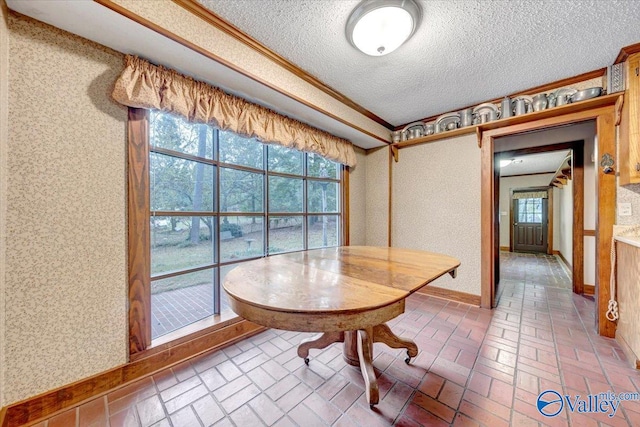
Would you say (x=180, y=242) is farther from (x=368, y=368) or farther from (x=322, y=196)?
(x=322, y=196)

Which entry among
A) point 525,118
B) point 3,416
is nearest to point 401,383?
point 3,416

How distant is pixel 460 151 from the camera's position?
274cm

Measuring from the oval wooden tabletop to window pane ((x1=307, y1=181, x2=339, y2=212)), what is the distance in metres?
1.26

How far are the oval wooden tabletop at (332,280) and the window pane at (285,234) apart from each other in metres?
0.79

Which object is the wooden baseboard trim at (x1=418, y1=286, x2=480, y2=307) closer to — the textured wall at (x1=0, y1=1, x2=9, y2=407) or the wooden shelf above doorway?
the wooden shelf above doorway

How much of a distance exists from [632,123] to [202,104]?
3.17m

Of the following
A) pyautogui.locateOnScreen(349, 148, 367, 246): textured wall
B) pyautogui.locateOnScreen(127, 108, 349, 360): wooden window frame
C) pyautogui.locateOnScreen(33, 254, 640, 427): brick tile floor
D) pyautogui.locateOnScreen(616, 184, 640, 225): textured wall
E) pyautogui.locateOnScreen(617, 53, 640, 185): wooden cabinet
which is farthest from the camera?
pyautogui.locateOnScreen(349, 148, 367, 246): textured wall

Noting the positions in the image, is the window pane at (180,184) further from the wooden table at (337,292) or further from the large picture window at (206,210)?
the wooden table at (337,292)

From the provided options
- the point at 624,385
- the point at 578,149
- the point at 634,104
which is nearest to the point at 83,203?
the point at 624,385

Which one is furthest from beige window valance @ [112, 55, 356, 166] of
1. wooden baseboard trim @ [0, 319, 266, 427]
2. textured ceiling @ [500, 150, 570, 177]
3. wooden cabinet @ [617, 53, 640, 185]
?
textured ceiling @ [500, 150, 570, 177]

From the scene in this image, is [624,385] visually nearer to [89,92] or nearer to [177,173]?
[177,173]

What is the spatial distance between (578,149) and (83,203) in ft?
16.9

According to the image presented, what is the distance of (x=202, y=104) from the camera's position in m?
1.67

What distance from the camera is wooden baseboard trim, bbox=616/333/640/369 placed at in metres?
1.53
